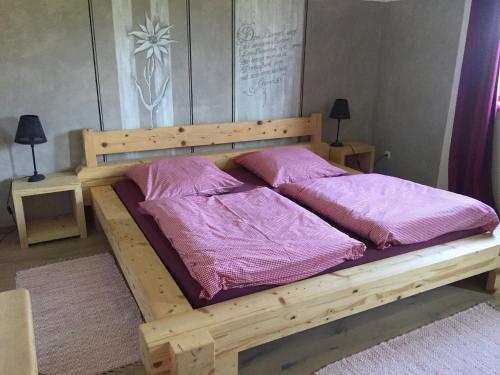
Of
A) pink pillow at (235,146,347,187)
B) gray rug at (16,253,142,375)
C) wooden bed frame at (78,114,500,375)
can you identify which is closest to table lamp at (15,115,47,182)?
wooden bed frame at (78,114,500,375)

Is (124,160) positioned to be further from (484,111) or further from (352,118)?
(484,111)

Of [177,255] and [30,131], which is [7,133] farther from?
[177,255]

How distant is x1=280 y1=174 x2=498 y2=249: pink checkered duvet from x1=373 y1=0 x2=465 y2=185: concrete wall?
109 cm

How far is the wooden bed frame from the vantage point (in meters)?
1.51

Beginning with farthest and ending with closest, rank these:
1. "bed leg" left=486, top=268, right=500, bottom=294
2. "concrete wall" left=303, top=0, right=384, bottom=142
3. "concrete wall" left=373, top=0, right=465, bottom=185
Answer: "concrete wall" left=303, top=0, right=384, bottom=142
"concrete wall" left=373, top=0, right=465, bottom=185
"bed leg" left=486, top=268, right=500, bottom=294

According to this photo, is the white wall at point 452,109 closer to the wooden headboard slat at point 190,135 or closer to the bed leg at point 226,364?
the wooden headboard slat at point 190,135

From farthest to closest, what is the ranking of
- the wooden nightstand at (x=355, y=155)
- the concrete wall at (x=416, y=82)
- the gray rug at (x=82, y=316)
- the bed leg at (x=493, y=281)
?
the wooden nightstand at (x=355, y=155) < the concrete wall at (x=416, y=82) < the bed leg at (x=493, y=281) < the gray rug at (x=82, y=316)

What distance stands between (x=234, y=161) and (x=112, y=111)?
1.03 m

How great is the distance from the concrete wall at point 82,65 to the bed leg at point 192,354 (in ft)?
6.85

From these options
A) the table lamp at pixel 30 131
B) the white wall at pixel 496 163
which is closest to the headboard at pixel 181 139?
the table lamp at pixel 30 131

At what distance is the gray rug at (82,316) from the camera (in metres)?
1.85

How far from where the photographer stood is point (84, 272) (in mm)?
2535

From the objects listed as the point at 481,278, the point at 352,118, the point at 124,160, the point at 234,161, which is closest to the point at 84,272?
the point at 124,160

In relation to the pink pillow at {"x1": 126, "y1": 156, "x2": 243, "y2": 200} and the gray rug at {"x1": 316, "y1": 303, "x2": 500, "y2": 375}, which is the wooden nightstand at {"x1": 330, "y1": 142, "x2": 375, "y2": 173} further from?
the gray rug at {"x1": 316, "y1": 303, "x2": 500, "y2": 375}
